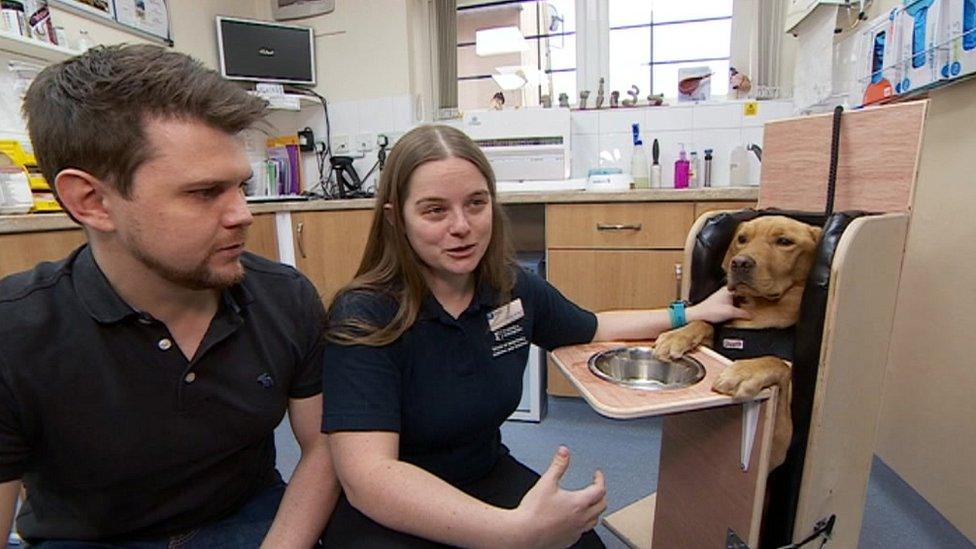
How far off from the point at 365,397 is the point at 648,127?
7.70ft

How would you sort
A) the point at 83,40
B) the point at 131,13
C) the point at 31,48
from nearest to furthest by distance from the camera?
the point at 31,48
the point at 83,40
the point at 131,13

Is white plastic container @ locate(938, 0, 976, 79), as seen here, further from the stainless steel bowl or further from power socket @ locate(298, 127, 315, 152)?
power socket @ locate(298, 127, 315, 152)

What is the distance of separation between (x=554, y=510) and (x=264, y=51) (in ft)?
9.89

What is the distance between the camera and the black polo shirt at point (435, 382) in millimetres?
859

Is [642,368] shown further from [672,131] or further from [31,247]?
[672,131]

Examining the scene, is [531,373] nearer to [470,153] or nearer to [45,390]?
[470,153]

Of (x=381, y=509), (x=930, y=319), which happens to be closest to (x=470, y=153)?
(x=381, y=509)

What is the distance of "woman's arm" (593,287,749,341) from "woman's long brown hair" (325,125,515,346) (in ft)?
1.25

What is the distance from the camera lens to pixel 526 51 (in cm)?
304

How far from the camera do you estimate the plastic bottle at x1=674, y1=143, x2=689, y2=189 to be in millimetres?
2541

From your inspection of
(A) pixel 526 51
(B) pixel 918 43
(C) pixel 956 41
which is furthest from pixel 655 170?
(C) pixel 956 41

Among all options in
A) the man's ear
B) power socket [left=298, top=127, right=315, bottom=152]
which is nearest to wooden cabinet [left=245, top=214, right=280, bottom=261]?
power socket [left=298, top=127, right=315, bottom=152]

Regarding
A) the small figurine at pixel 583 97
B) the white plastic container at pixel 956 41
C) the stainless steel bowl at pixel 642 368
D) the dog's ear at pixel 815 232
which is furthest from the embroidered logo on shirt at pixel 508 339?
the small figurine at pixel 583 97

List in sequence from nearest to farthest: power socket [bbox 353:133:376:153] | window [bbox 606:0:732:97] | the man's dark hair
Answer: the man's dark hair
window [bbox 606:0:732:97]
power socket [bbox 353:133:376:153]
